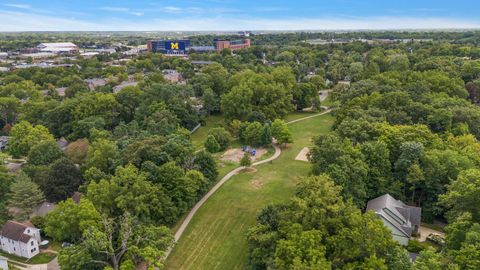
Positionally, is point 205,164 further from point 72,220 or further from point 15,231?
point 15,231

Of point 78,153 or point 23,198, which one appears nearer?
point 23,198

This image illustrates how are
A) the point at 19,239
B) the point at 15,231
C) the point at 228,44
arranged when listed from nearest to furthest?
1. the point at 19,239
2. the point at 15,231
3. the point at 228,44

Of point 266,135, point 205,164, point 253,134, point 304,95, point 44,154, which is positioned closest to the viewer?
point 205,164

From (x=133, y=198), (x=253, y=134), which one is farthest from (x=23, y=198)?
(x=253, y=134)

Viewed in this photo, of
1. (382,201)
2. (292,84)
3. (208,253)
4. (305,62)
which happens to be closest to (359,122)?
(382,201)

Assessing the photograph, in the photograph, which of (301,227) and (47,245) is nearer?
(301,227)

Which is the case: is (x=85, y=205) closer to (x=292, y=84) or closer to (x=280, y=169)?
Answer: (x=280, y=169)
